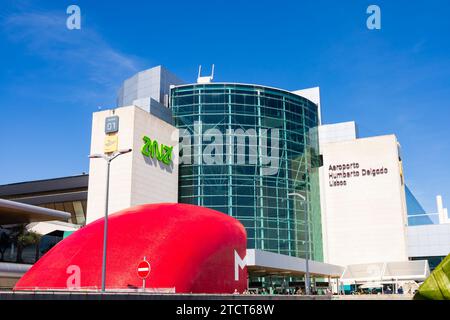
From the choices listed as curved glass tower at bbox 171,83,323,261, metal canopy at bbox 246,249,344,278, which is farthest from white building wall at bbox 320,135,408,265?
curved glass tower at bbox 171,83,323,261

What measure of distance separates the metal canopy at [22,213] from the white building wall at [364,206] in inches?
1591

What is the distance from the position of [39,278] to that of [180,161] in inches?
1345

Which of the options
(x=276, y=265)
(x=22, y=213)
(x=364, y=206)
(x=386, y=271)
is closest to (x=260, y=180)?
(x=276, y=265)

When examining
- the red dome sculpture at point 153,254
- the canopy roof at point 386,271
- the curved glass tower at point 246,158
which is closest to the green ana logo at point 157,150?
the curved glass tower at point 246,158

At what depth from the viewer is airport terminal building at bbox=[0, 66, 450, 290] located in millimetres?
54406

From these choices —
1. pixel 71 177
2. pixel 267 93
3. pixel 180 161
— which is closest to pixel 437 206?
pixel 267 93

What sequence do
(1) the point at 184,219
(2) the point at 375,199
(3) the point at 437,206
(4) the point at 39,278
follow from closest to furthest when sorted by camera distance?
1. (4) the point at 39,278
2. (1) the point at 184,219
3. (2) the point at 375,199
4. (3) the point at 437,206

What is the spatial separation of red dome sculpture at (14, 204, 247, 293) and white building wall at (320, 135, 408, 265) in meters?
43.3

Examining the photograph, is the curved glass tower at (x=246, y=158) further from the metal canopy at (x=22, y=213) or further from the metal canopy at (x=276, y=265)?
the metal canopy at (x=22, y=213)

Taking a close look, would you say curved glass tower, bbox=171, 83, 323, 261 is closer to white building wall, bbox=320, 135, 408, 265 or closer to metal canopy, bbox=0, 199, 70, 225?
white building wall, bbox=320, 135, 408, 265

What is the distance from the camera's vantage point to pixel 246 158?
2431 inches

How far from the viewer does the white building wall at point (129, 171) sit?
52.0 metres

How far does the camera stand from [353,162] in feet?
246

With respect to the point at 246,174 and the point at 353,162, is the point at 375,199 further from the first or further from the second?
the point at 246,174
